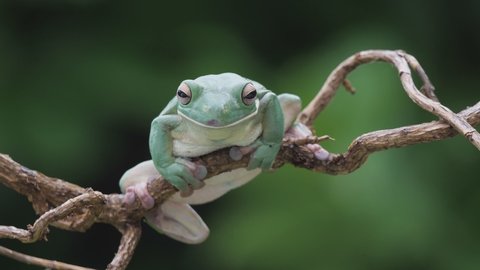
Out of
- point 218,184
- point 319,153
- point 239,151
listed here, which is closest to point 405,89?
point 319,153

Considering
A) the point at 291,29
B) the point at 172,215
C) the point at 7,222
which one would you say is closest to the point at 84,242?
the point at 7,222

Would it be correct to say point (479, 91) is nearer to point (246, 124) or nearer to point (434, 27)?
point (434, 27)

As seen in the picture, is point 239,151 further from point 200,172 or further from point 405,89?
point 405,89

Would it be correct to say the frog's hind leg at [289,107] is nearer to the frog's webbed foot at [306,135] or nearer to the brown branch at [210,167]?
the frog's webbed foot at [306,135]

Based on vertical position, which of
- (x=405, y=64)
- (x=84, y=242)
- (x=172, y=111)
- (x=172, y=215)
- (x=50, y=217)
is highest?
(x=405, y=64)

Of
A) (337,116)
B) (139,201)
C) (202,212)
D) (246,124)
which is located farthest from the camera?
(202,212)

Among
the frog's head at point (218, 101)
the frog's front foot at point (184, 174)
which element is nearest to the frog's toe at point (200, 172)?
the frog's front foot at point (184, 174)

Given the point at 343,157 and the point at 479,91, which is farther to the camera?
the point at 479,91
